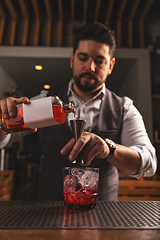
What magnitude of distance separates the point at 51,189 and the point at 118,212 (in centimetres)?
79

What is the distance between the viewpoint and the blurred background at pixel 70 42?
→ 8.79 feet

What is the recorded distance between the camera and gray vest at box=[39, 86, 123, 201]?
4.62 ft

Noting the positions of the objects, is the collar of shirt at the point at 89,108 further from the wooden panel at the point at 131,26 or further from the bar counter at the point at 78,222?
the wooden panel at the point at 131,26

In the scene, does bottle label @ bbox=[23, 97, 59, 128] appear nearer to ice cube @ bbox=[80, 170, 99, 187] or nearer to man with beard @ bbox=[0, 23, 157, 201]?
ice cube @ bbox=[80, 170, 99, 187]

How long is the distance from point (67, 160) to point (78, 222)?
83 centimetres

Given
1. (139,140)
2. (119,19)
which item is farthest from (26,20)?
(139,140)

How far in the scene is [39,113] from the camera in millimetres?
843

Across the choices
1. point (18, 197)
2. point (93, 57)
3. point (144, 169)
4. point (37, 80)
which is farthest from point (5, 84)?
point (144, 169)

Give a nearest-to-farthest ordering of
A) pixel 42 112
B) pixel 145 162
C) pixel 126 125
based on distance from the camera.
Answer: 1. pixel 42 112
2. pixel 145 162
3. pixel 126 125

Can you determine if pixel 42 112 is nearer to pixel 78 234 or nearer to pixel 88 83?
pixel 78 234

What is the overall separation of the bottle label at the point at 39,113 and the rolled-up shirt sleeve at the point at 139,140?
1.94 feet

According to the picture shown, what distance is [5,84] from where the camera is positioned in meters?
3.14

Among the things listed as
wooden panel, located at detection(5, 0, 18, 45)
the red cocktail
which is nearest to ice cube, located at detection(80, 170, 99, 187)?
the red cocktail

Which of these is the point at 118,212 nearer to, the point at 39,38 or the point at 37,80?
the point at 39,38
